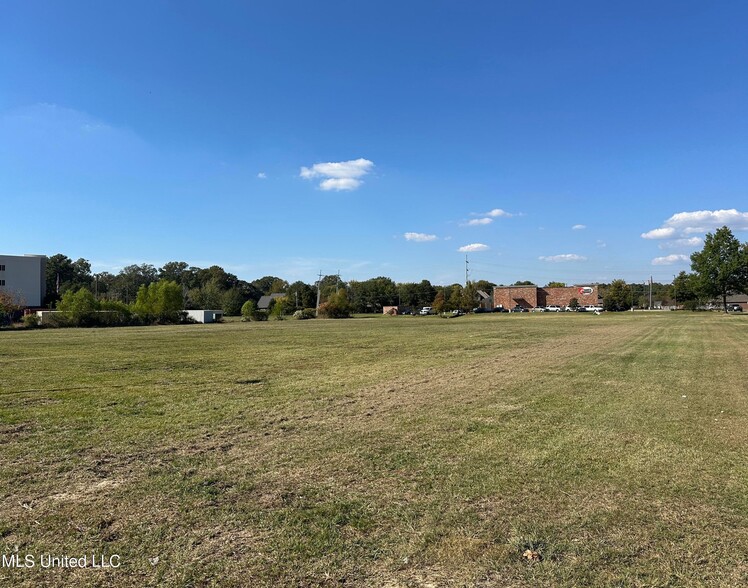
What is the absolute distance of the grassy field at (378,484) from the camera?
3.51m

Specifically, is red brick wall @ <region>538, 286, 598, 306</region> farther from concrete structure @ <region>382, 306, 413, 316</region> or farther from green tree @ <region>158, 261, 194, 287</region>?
green tree @ <region>158, 261, 194, 287</region>

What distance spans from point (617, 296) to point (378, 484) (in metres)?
114

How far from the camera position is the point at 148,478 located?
525cm

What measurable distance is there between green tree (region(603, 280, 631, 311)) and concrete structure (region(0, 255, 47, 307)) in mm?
113408

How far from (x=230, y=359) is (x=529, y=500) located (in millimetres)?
14827

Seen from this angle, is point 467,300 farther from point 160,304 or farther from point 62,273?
point 62,273

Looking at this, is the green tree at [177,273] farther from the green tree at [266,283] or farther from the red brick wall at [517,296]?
the red brick wall at [517,296]

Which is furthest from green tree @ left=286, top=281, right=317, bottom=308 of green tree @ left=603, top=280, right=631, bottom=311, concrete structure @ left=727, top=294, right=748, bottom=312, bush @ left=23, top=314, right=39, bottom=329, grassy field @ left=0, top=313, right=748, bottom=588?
concrete structure @ left=727, top=294, right=748, bottom=312

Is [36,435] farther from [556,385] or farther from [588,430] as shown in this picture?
[556,385]

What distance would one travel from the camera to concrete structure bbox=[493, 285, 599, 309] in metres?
140

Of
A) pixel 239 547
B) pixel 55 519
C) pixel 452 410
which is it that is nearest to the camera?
pixel 239 547

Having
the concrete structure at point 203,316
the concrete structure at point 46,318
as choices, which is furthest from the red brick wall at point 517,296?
the concrete structure at point 46,318

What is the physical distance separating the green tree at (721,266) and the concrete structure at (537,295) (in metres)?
70.0

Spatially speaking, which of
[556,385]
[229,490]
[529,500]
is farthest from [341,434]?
[556,385]
